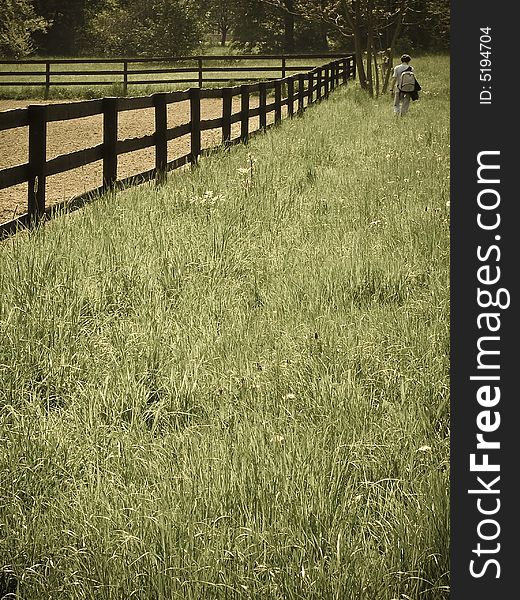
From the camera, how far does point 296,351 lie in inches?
176

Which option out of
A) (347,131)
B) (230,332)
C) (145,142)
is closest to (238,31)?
(347,131)

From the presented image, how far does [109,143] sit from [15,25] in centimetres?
5503

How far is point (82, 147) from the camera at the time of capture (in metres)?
18.0

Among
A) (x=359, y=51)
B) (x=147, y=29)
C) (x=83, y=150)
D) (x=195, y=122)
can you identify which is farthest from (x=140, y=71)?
(x=147, y=29)

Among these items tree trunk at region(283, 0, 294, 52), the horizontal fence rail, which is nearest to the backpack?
the horizontal fence rail

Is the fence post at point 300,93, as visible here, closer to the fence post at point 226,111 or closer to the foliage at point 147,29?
the fence post at point 226,111

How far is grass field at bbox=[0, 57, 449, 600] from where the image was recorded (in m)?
2.67

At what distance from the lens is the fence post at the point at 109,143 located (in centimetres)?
967

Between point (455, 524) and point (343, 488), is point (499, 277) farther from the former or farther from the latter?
point (343, 488)

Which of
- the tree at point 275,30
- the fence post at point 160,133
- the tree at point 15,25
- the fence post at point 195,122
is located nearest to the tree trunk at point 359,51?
the fence post at point 195,122

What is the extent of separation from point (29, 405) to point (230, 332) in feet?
4.11

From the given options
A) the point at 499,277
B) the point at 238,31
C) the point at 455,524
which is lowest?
the point at 455,524

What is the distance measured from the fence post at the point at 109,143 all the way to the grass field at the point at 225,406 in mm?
2017

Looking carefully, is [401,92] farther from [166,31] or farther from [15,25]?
[166,31]
